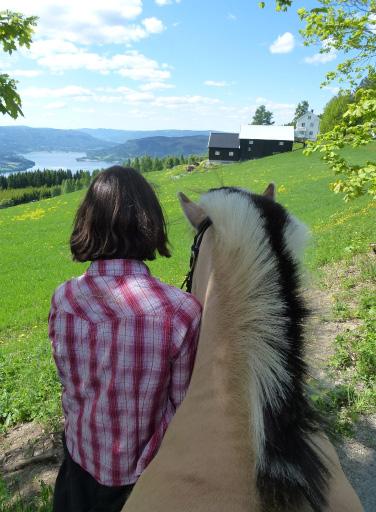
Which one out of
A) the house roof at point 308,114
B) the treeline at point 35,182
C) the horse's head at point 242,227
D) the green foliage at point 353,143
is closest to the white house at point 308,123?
the house roof at point 308,114

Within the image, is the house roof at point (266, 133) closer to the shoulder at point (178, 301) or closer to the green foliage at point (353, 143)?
the green foliage at point (353, 143)

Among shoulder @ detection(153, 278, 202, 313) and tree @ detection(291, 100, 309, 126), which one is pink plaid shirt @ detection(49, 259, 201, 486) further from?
tree @ detection(291, 100, 309, 126)

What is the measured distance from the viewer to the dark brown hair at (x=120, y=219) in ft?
5.63

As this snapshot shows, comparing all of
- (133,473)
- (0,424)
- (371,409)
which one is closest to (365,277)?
(371,409)

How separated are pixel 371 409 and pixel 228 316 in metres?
3.08

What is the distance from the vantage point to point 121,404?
1.53m

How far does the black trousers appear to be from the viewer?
164 cm

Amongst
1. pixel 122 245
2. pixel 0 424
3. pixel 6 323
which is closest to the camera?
pixel 122 245

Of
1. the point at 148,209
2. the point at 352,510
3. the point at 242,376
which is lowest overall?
the point at 352,510

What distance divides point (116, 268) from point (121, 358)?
1.17 feet

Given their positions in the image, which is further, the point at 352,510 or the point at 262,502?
the point at 352,510

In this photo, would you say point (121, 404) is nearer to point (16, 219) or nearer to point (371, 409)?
point (371, 409)

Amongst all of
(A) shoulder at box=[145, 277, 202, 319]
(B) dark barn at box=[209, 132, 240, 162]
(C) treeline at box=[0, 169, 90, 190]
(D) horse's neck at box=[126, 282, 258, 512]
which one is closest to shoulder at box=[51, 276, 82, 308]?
(A) shoulder at box=[145, 277, 202, 319]

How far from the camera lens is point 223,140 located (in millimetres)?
73438
